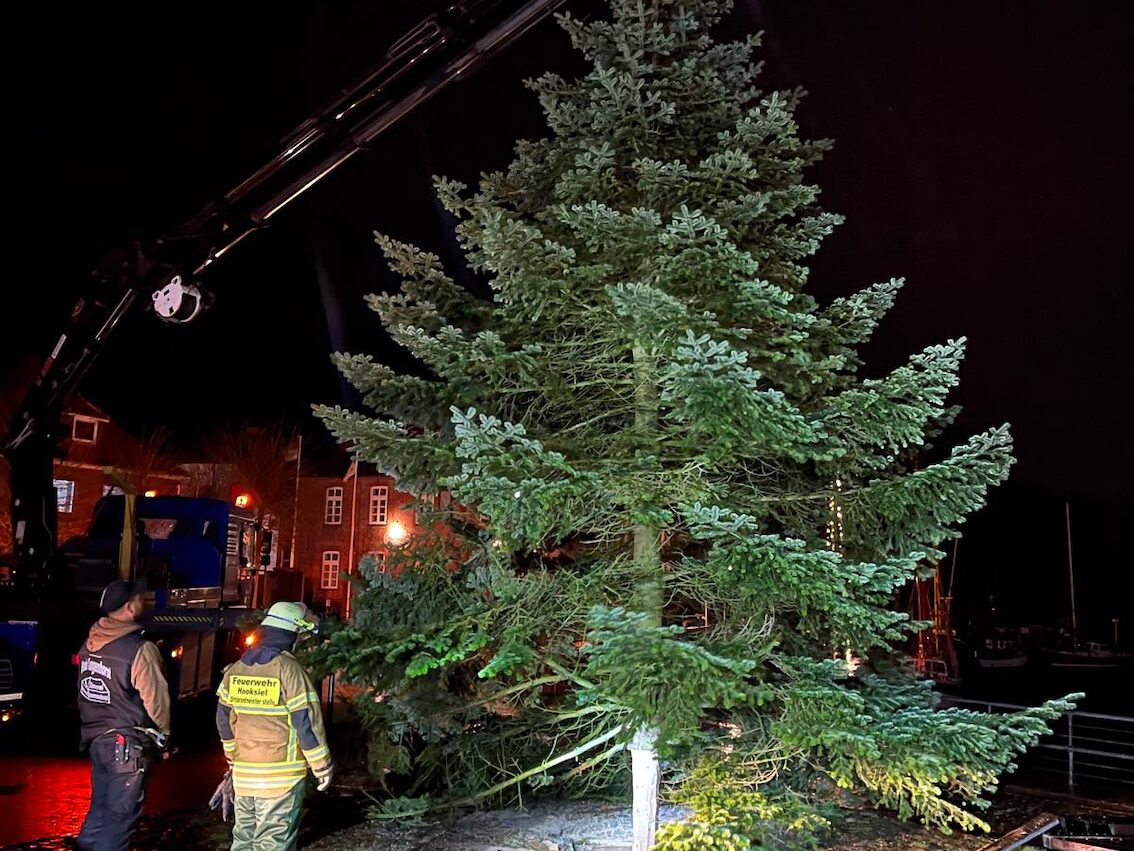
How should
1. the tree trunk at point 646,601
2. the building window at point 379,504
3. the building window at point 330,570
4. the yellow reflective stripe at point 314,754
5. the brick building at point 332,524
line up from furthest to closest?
the building window at point 330,570 → the brick building at point 332,524 → the building window at point 379,504 → the tree trunk at point 646,601 → the yellow reflective stripe at point 314,754

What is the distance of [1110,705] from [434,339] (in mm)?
26218

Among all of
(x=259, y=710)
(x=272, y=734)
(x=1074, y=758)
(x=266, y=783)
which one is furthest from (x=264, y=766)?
(x=1074, y=758)

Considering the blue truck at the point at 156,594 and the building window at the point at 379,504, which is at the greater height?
the building window at the point at 379,504

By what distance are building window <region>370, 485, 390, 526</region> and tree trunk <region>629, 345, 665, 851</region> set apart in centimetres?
4253

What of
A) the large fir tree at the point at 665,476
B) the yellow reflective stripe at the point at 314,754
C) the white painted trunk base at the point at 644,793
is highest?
the large fir tree at the point at 665,476

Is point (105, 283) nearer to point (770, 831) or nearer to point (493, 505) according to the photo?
point (493, 505)

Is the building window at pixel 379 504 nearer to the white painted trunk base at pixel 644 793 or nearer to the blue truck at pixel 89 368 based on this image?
the blue truck at pixel 89 368

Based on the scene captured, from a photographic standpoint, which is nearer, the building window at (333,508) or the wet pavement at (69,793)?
A: the wet pavement at (69,793)

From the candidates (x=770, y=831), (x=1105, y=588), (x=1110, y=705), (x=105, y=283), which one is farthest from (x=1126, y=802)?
(x=1105, y=588)

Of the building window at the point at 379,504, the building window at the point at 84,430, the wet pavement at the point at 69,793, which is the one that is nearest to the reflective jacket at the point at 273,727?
the wet pavement at the point at 69,793

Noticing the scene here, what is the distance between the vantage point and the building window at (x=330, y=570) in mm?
51469

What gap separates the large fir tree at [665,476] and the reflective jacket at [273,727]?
2.72ft

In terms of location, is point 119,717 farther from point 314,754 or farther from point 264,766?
point 314,754

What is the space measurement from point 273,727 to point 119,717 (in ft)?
5.36
